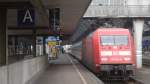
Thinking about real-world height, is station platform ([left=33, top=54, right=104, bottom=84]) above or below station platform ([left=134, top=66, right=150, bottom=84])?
above

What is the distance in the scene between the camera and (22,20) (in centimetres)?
2398

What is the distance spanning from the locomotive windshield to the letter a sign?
7.56 metres

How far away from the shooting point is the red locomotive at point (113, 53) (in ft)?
97.2

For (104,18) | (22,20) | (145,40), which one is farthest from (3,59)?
(145,40)

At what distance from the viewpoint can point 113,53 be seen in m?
30.3

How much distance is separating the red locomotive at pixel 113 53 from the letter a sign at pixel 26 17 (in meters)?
7.04

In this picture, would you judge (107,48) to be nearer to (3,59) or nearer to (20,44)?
(3,59)

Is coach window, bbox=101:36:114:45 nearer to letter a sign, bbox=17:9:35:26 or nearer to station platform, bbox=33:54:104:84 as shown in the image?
station platform, bbox=33:54:104:84

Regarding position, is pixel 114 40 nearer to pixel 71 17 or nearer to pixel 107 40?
pixel 107 40

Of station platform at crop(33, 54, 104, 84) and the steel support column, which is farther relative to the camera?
station platform at crop(33, 54, 104, 84)

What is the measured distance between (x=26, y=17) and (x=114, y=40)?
8553 mm

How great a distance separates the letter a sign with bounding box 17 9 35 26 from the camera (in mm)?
23828

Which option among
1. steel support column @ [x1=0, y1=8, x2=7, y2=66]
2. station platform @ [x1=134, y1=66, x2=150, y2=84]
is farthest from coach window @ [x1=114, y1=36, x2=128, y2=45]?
steel support column @ [x1=0, y1=8, x2=7, y2=66]

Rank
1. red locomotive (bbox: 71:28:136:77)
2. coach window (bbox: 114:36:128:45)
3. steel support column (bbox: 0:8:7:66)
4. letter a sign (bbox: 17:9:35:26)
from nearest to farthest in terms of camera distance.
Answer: steel support column (bbox: 0:8:7:66), letter a sign (bbox: 17:9:35:26), red locomotive (bbox: 71:28:136:77), coach window (bbox: 114:36:128:45)
